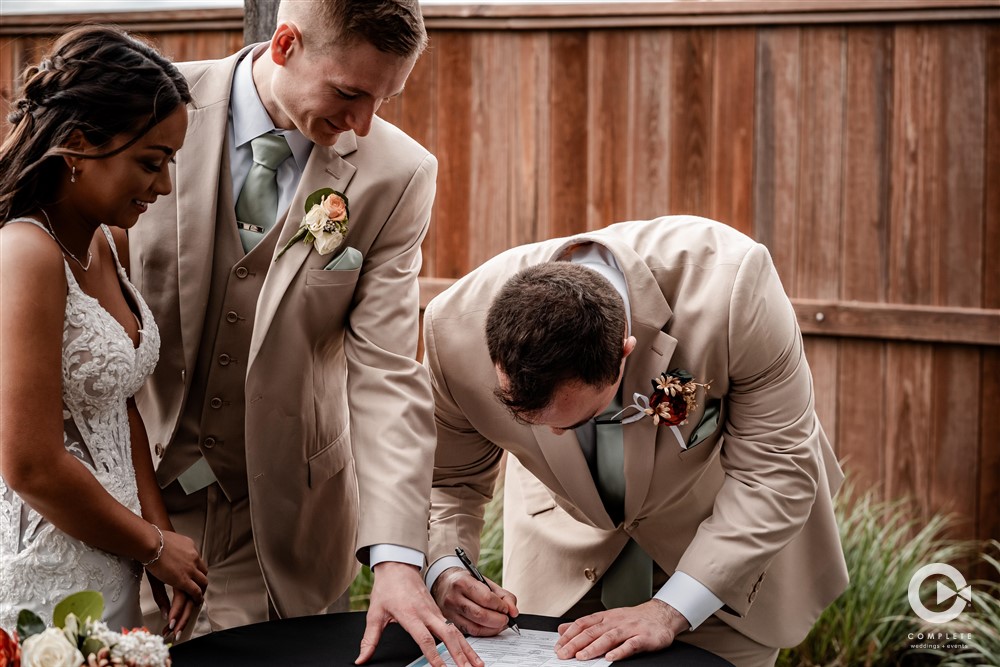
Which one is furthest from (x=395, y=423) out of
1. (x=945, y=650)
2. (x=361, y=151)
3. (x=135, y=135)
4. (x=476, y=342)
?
(x=945, y=650)

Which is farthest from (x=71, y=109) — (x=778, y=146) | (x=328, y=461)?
(x=778, y=146)

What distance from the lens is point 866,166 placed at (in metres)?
4.67

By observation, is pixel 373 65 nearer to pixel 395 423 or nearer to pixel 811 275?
pixel 395 423

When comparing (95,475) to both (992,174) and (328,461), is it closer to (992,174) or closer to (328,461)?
(328,461)

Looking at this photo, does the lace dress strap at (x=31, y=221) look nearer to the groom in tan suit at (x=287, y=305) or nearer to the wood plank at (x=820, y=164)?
the groom in tan suit at (x=287, y=305)

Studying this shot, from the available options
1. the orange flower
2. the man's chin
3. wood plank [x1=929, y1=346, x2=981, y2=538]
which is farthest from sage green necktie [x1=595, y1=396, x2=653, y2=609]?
wood plank [x1=929, y1=346, x2=981, y2=538]

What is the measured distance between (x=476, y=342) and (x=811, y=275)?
8.80ft

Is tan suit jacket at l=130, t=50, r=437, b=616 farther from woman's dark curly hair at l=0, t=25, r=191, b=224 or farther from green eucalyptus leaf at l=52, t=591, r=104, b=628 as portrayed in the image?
green eucalyptus leaf at l=52, t=591, r=104, b=628

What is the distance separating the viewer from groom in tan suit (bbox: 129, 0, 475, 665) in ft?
7.27

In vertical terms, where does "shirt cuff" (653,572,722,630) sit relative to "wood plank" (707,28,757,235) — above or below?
below

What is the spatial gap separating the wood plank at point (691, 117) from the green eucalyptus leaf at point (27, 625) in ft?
12.6

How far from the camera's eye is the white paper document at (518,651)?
2.07 metres

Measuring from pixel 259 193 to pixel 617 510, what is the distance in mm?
1200

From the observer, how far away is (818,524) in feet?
9.13
